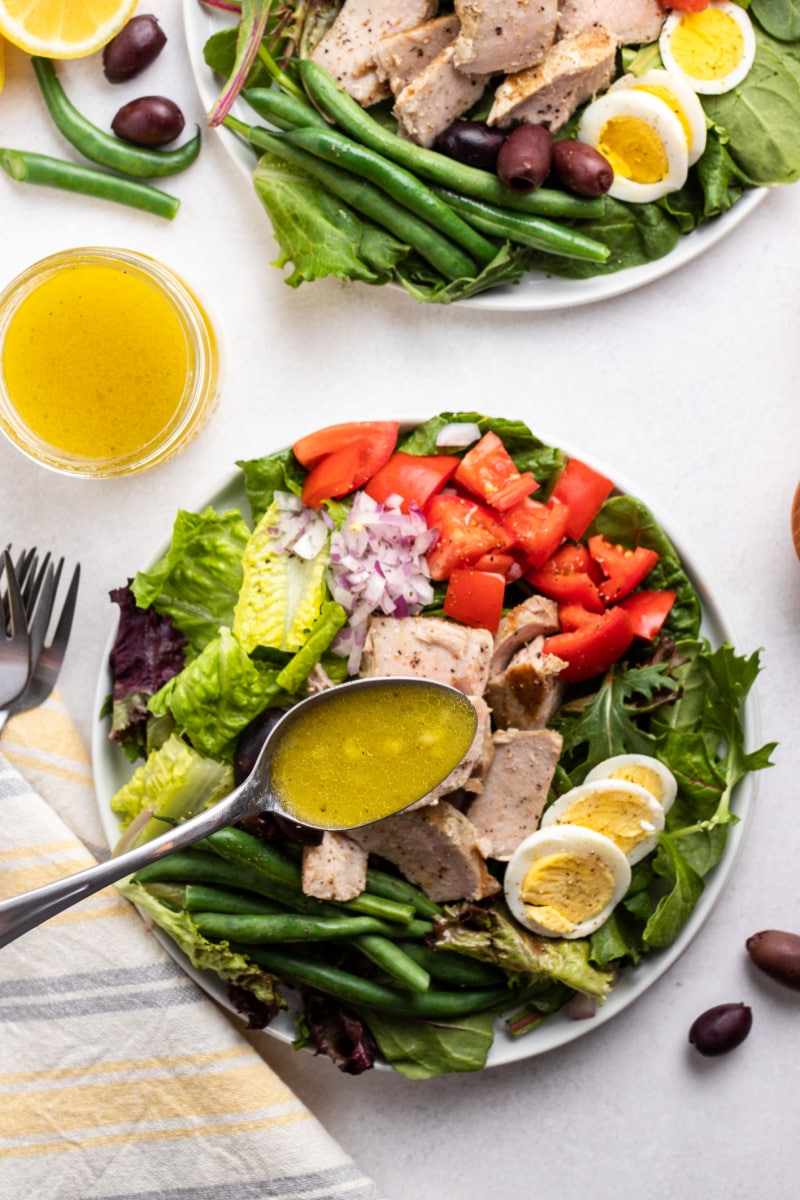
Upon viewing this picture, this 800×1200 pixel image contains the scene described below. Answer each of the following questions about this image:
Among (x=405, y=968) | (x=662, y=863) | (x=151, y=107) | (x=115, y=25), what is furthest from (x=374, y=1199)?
(x=115, y=25)

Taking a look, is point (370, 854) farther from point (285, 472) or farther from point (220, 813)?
point (285, 472)

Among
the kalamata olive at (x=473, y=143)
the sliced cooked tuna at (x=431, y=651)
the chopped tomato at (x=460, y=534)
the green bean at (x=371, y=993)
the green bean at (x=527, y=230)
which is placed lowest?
the green bean at (x=371, y=993)

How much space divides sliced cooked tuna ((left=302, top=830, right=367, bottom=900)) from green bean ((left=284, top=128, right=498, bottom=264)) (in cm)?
138

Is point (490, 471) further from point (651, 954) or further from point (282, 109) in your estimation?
point (651, 954)

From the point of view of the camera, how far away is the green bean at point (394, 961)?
2.30 m

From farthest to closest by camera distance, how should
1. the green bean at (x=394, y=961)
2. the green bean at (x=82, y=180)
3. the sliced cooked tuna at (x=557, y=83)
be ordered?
1. the green bean at (x=82, y=180)
2. the sliced cooked tuna at (x=557, y=83)
3. the green bean at (x=394, y=961)

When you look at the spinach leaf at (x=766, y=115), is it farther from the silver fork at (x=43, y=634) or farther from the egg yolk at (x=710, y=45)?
the silver fork at (x=43, y=634)

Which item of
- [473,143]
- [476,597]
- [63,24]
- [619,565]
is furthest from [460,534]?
[63,24]

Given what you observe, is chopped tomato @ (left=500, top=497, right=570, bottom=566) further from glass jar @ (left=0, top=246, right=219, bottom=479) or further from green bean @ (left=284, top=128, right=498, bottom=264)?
glass jar @ (left=0, top=246, right=219, bottom=479)

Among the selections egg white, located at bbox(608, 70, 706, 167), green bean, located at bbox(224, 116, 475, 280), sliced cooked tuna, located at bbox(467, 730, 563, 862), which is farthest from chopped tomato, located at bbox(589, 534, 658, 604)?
egg white, located at bbox(608, 70, 706, 167)

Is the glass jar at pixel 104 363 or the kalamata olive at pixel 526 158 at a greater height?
the kalamata olive at pixel 526 158

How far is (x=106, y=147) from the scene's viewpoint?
103 inches

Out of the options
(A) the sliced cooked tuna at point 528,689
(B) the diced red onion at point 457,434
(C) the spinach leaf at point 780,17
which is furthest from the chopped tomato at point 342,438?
(C) the spinach leaf at point 780,17

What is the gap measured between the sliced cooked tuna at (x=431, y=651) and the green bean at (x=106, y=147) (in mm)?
1240
